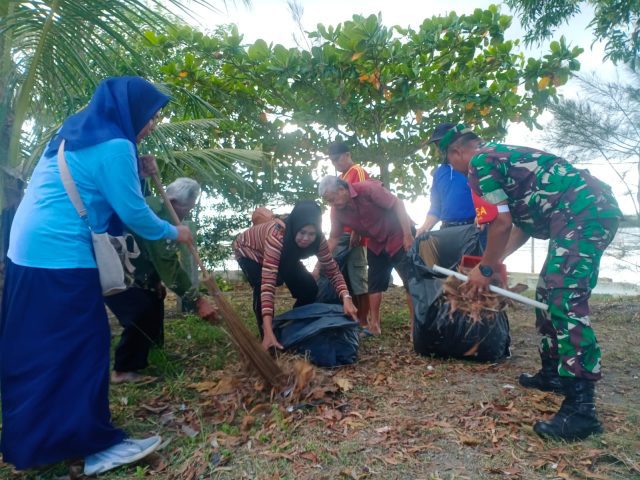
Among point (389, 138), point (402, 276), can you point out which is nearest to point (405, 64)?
point (389, 138)

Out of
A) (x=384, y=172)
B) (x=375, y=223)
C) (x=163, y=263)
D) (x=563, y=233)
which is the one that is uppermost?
(x=384, y=172)

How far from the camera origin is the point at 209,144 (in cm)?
678

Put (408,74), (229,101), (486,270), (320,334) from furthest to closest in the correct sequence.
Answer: (229,101) → (408,74) → (320,334) → (486,270)

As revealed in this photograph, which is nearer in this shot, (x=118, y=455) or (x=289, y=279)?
(x=118, y=455)

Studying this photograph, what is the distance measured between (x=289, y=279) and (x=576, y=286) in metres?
2.28

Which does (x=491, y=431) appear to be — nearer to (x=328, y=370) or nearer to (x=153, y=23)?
(x=328, y=370)

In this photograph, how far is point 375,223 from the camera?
4.77 m

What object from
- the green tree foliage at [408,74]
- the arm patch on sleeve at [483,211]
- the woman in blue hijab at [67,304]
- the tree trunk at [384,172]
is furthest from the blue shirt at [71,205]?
the tree trunk at [384,172]

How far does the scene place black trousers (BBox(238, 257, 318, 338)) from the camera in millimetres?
4336

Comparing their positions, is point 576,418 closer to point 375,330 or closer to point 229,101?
point 375,330

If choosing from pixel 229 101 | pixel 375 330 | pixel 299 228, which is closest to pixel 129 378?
pixel 299 228

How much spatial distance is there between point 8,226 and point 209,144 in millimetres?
3574

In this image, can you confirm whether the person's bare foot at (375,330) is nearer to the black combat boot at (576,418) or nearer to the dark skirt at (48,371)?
the black combat boot at (576,418)

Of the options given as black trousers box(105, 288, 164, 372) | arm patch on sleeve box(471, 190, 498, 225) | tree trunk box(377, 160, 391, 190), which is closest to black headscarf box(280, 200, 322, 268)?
black trousers box(105, 288, 164, 372)
